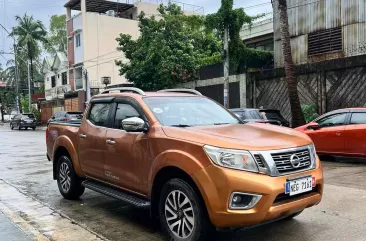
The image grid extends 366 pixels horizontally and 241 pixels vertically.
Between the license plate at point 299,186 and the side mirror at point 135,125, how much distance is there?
1797 millimetres

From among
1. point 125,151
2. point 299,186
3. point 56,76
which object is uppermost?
point 56,76

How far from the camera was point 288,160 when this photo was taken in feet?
13.2

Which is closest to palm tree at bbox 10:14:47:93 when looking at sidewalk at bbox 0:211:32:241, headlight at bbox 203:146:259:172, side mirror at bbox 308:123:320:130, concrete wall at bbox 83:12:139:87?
concrete wall at bbox 83:12:139:87

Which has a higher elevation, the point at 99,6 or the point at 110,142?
the point at 99,6

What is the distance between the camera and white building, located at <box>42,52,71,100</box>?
143 feet

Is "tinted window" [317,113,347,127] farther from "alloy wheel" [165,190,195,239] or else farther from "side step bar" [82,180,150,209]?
"alloy wheel" [165,190,195,239]

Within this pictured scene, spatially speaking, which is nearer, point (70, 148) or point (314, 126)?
point (70, 148)

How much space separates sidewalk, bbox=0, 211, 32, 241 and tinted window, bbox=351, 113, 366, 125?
26.4 ft

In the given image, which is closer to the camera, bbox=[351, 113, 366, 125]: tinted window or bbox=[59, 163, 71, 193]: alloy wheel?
bbox=[59, 163, 71, 193]: alloy wheel

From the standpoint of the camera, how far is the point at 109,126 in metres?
5.59

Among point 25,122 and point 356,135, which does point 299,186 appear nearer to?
point 356,135

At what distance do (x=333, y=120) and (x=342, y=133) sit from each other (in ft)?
1.79

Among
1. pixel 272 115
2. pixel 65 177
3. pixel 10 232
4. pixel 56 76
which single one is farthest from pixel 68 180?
pixel 56 76

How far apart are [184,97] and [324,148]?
19.7ft
